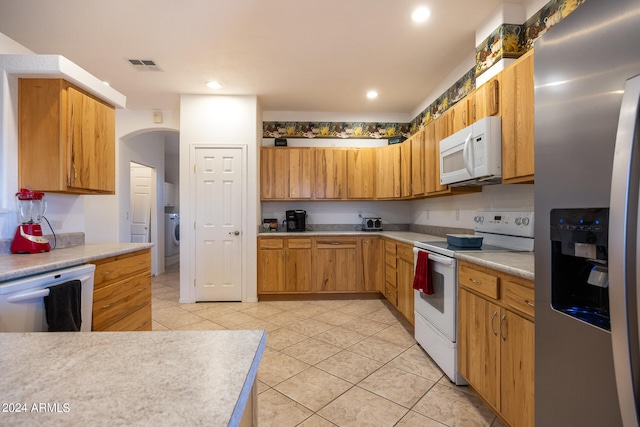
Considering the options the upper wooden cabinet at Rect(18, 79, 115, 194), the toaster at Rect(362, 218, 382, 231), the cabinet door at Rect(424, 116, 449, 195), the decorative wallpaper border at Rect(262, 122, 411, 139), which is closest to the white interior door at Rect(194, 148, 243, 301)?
the decorative wallpaper border at Rect(262, 122, 411, 139)

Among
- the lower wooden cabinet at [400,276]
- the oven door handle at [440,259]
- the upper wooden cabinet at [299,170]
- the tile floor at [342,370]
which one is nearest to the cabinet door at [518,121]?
the oven door handle at [440,259]

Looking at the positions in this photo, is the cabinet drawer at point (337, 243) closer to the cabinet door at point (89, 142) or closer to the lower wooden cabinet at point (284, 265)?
the lower wooden cabinet at point (284, 265)

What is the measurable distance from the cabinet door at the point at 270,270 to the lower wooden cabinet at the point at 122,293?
1.48 metres

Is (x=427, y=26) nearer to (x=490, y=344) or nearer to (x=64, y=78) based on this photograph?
(x=490, y=344)

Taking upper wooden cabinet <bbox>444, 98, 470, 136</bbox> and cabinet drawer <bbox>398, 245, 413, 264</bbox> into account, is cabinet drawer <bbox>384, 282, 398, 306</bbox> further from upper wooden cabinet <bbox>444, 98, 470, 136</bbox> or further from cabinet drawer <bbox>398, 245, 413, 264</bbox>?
upper wooden cabinet <bbox>444, 98, 470, 136</bbox>

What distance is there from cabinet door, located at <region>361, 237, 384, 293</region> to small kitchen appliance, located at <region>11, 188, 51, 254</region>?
127 inches

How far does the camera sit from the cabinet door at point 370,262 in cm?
395

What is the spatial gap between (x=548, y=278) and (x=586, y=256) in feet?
0.62

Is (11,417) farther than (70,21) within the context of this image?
No

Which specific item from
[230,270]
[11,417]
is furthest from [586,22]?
[230,270]

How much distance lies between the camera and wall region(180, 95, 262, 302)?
379 centimetres

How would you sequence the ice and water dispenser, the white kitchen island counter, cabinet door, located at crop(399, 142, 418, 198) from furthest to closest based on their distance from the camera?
cabinet door, located at crop(399, 142, 418, 198)
the ice and water dispenser
the white kitchen island counter

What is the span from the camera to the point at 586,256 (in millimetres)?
953

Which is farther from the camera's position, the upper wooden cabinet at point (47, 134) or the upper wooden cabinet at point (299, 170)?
the upper wooden cabinet at point (299, 170)
